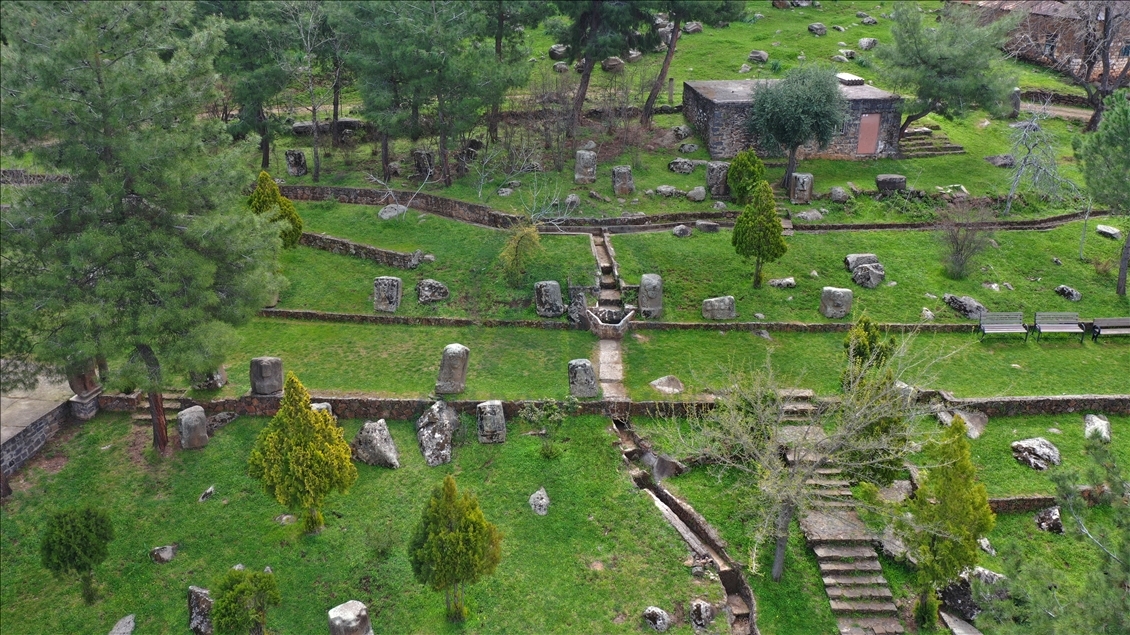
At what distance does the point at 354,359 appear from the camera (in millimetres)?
24422

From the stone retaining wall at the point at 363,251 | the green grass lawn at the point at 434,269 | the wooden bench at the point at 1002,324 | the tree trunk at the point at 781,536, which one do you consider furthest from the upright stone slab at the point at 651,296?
the wooden bench at the point at 1002,324

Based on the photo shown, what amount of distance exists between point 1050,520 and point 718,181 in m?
17.3

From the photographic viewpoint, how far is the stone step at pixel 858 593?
17750 millimetres

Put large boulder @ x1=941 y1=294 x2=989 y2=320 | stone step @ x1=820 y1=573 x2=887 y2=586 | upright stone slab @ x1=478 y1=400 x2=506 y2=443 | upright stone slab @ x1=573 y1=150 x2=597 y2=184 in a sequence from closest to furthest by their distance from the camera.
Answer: stone step @ x1=820 y1=573 x2=887 y2=586, upright stone slab @ x1=478 y1=400 x2=506 y2=443, large boulder @ x1=941 y1=294 x2=989 y2=320, upright stone slab @ x1=573 y1=150 x2=597 y2=184

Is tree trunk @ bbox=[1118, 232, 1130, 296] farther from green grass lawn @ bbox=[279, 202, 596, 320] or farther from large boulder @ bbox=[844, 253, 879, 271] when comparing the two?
green grass lawn @ bbox=[279, 202, 596, 320]

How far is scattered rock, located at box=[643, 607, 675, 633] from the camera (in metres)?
17.0

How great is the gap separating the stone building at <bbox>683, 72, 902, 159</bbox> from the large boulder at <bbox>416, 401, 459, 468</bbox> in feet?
63.7

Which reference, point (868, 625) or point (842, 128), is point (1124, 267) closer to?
point (842, 128)

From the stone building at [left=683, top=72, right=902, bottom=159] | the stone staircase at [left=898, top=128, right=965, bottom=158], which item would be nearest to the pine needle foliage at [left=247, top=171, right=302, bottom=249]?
the stone building at [left=683, top=72, right=902, bottom=159]

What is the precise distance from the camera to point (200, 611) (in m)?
17.3

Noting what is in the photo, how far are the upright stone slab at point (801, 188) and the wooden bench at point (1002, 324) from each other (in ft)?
29.0

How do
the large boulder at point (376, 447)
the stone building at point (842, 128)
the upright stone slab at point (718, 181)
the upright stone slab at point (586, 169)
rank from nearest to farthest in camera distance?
the large boulder at point (376, 447) → the upright stone slab at point (718, 181) → the upright stone slab at point (586, 169) → the stone building at point (842, 128)

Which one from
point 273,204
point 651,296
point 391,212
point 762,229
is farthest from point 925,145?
point 273,204

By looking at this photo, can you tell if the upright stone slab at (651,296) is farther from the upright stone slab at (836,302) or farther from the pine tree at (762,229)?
the upright stone slab at (836,302)
